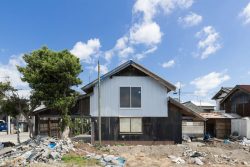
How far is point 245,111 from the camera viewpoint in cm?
4319

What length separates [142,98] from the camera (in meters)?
30.8

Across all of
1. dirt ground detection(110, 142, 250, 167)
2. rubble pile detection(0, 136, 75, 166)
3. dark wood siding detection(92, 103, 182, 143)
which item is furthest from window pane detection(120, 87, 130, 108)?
rubble pile detection(0, 136, 75, 166)

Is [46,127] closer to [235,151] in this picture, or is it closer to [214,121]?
[235,151]

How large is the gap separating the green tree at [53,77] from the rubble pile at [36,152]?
3594 mm

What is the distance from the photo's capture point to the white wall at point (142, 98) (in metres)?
30.5

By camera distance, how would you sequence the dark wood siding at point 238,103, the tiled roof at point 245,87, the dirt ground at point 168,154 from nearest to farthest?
1. the dirt ground at point 168,154
2. the tiled roof at point 245,87
3. the dark wood siding at point 238,103

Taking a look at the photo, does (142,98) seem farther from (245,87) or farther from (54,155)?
(245,87)

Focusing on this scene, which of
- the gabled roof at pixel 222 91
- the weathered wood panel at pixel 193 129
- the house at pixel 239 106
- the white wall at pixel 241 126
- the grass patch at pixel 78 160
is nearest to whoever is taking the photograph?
the grass patch at pixel 78 160

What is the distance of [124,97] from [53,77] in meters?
6.47

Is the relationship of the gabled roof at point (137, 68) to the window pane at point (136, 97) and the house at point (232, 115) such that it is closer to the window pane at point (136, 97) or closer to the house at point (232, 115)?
the window pane at point (136, 97)

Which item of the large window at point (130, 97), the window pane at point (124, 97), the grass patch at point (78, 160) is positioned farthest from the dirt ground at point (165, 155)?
the large window at point (130, 97)

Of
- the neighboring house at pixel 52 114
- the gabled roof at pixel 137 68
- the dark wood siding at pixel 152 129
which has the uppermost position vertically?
the gabled roof at pixel 137 68

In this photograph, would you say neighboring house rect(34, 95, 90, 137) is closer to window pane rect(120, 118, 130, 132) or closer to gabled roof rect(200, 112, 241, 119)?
window pane rect(120, 118, 130, 132)

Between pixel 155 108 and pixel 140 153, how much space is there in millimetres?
6139
